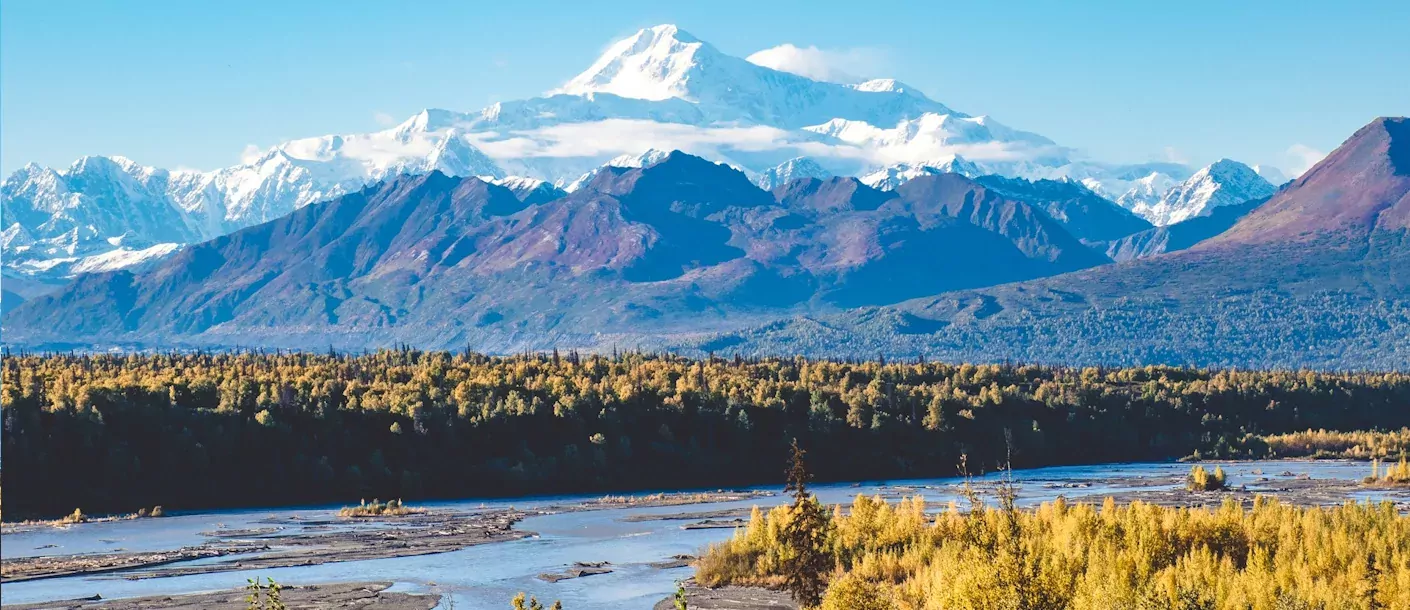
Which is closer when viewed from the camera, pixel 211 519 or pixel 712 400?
pixel 211 519

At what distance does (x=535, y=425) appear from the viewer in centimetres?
12556

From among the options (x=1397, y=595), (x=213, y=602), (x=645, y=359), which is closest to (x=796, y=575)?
(x=1397, y=595)

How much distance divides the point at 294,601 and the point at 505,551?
18.8m

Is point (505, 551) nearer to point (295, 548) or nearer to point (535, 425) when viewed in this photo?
point (295, 548)

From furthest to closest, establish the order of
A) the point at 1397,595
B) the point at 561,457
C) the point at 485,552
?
the point at 561,457 → the point at 485,552 → the point at 1397,595

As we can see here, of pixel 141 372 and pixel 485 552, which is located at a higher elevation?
pixel 141 372

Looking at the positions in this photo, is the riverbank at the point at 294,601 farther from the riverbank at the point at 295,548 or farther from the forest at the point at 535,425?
the forest at the point at 535,425

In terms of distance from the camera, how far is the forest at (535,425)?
107000 millimetres

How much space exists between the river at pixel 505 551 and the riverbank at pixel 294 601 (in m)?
1.24

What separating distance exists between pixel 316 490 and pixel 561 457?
726 inches

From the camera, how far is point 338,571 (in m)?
72.2

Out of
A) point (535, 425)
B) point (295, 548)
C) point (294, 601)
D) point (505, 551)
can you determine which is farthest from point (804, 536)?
point (535, 425)

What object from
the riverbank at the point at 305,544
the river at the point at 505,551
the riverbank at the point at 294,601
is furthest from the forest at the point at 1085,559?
the riverbank at the point at 305,544

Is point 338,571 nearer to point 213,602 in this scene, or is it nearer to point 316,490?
point 213,602
